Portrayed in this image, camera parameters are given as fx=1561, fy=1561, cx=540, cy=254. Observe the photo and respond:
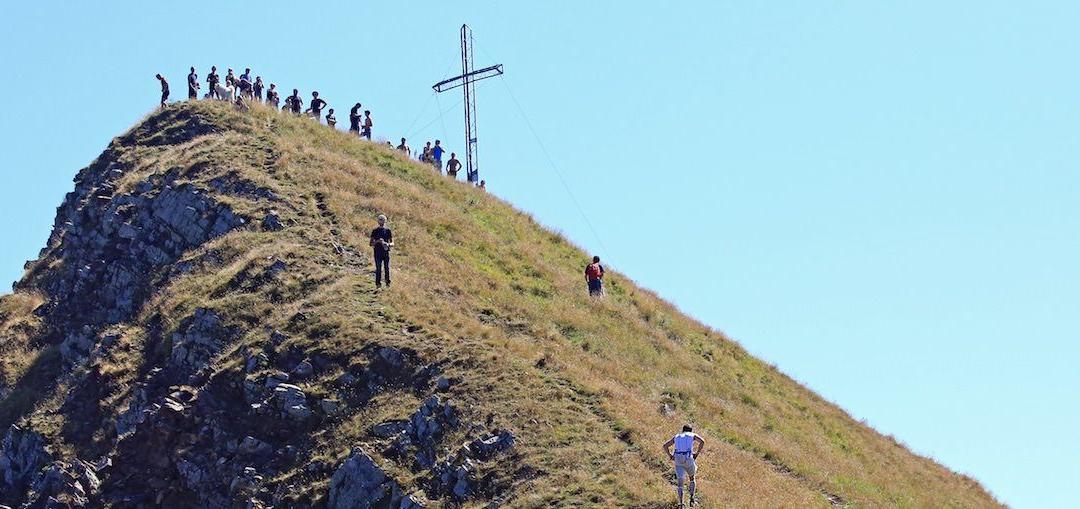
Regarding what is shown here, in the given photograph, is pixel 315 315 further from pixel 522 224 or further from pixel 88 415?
pixel 522 224

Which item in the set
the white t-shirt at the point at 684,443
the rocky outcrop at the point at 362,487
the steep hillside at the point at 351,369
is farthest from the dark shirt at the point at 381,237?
the white t-shirt at the point at 684,443

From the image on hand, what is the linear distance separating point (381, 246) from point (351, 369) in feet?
14.4

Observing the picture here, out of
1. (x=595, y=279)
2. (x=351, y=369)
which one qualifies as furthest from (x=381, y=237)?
(x=595, y=279)

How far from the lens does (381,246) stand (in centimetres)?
4381

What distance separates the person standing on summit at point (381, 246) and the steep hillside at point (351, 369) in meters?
0.54

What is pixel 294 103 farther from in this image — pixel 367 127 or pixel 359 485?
pixel 359 485

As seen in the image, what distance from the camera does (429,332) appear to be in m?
42.4

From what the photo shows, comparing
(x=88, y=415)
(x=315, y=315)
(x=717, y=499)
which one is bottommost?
(x=717, y=499)

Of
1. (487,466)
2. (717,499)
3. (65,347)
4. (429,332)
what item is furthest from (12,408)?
(717,499)

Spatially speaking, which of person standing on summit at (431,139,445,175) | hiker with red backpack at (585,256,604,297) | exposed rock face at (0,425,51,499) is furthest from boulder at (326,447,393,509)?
person standing on summit at (431,139,445,175)

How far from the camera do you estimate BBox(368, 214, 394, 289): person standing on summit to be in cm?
4353

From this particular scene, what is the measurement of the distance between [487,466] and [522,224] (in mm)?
23166

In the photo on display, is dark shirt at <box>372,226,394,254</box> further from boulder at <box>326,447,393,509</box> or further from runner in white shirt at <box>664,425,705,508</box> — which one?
runner in white shirt at <box>664,425,705,508</box>

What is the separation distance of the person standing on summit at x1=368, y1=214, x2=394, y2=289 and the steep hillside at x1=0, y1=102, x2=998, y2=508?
536 millimetres
